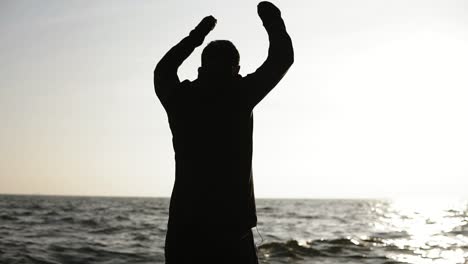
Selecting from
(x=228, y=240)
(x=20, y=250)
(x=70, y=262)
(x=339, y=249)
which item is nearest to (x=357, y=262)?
(x=339, y=249)

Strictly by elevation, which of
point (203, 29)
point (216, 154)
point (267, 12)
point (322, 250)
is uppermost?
point (267, 12)

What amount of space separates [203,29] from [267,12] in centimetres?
33

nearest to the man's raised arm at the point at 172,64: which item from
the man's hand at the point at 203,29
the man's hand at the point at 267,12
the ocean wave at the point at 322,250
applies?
the man's hand at the point at 203,29

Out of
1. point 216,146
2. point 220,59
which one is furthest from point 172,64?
point 216,146

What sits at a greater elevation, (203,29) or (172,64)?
(203,29)

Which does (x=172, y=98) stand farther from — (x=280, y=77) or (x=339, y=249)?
(x=339, y=249)

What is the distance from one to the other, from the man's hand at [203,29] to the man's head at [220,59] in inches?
3.2

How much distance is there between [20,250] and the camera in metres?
13.6

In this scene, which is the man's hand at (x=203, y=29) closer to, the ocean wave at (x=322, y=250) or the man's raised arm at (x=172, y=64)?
the man's raised arm at (x=172, y=64)

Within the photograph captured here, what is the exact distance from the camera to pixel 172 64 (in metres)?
2.54

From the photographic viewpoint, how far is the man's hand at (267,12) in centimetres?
260

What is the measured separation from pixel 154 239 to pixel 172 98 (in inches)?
634

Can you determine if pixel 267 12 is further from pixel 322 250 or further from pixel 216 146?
pixel 322 250

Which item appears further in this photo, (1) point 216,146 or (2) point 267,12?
(2) point 267,12
